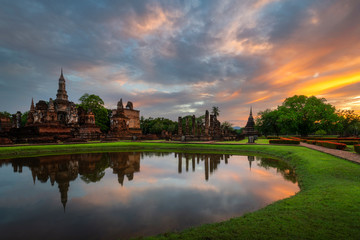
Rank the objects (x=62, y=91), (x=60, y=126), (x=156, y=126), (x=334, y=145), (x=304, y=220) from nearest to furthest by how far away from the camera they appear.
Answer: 1. (x=304, y=220)
2. (x=334, y=145)
3. (x=60, y=126)
4. (x=62, y=91)
5. (x=156, y=126)

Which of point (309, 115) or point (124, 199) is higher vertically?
point (309, 115)

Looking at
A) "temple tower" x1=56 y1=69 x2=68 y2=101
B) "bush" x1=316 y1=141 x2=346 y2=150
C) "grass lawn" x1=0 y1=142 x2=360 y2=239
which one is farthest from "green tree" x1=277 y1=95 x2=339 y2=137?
"temple tower" x1=56 y1=69 x2=68 y2=101

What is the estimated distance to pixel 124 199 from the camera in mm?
6457

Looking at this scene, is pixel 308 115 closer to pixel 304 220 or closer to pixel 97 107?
pixel 304 220

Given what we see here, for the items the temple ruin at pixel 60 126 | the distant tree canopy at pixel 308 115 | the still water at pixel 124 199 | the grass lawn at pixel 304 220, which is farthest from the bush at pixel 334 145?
the temple ruin at pixel 60 126

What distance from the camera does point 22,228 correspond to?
4.53 meters

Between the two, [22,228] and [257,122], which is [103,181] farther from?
[257,122]

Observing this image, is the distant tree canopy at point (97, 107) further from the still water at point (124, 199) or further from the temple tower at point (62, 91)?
the still water at point (124, 199)

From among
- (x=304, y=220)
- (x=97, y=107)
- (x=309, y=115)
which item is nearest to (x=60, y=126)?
(x=97, y=107)

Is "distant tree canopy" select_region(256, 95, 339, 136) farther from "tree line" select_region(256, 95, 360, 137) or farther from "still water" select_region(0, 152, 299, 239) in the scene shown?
"still water" select_region(0, 152, 299, 239)

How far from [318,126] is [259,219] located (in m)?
46.6

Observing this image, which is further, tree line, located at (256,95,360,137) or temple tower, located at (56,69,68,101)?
temple tower, located at (56,69,68,101)

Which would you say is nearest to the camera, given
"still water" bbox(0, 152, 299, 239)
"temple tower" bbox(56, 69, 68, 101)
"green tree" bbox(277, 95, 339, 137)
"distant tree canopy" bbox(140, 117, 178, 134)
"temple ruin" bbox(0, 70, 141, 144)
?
"still water" bbox(0, 152, 299, 239)

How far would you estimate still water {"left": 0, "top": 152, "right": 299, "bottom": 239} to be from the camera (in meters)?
4.57
